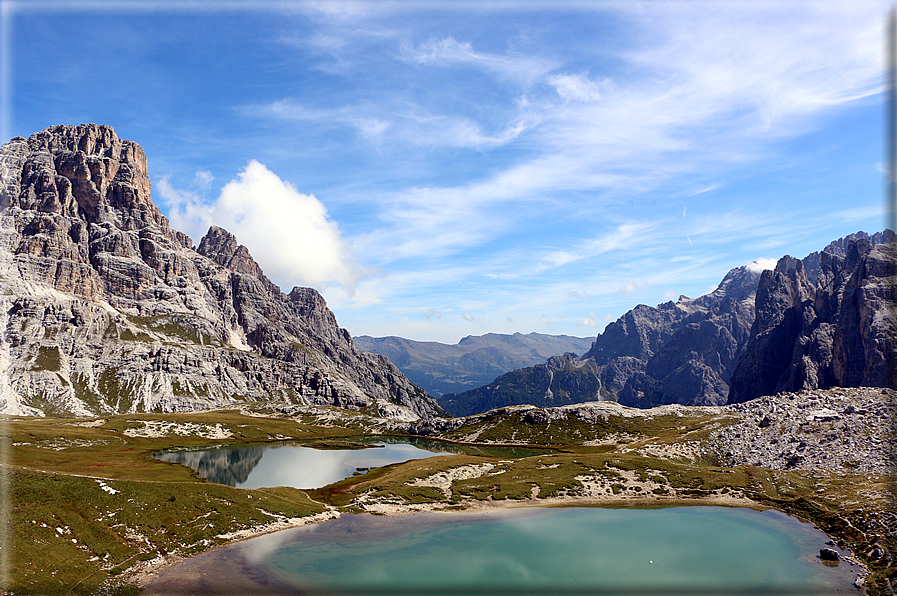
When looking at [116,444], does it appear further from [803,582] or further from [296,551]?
[803,582]

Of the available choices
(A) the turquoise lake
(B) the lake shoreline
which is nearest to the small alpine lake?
(B) the lake shoreline

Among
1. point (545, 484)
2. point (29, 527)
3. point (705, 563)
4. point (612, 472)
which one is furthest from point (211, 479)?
point (705, 563)

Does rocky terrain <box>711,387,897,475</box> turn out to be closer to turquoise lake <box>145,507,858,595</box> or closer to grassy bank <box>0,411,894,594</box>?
grassy bank <box>0,411,894,594</box>

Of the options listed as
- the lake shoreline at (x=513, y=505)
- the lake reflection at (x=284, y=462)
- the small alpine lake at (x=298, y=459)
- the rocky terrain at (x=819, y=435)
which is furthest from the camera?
the small alpine lake at (x=298, y=459)

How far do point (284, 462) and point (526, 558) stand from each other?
109462 millimetres

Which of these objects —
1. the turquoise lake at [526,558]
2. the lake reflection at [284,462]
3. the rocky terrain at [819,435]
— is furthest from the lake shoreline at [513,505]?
the lake reflection at [284,462]

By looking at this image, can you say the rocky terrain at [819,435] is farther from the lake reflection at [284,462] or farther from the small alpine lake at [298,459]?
the lake reflection at [284,462]

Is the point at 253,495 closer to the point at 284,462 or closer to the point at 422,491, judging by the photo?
the point at 422,491

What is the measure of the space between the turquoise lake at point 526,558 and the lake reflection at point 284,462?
46381 mm

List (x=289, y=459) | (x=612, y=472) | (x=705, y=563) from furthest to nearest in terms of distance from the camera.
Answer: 1. (x=289, y=459)
2. (x=612, y=472)
3. (x=705, y=563)

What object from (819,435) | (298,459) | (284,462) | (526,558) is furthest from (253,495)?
(819,435)

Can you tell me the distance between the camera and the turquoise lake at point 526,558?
45875 millimetres

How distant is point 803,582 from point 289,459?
5430 inches

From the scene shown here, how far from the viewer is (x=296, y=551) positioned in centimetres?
5516
